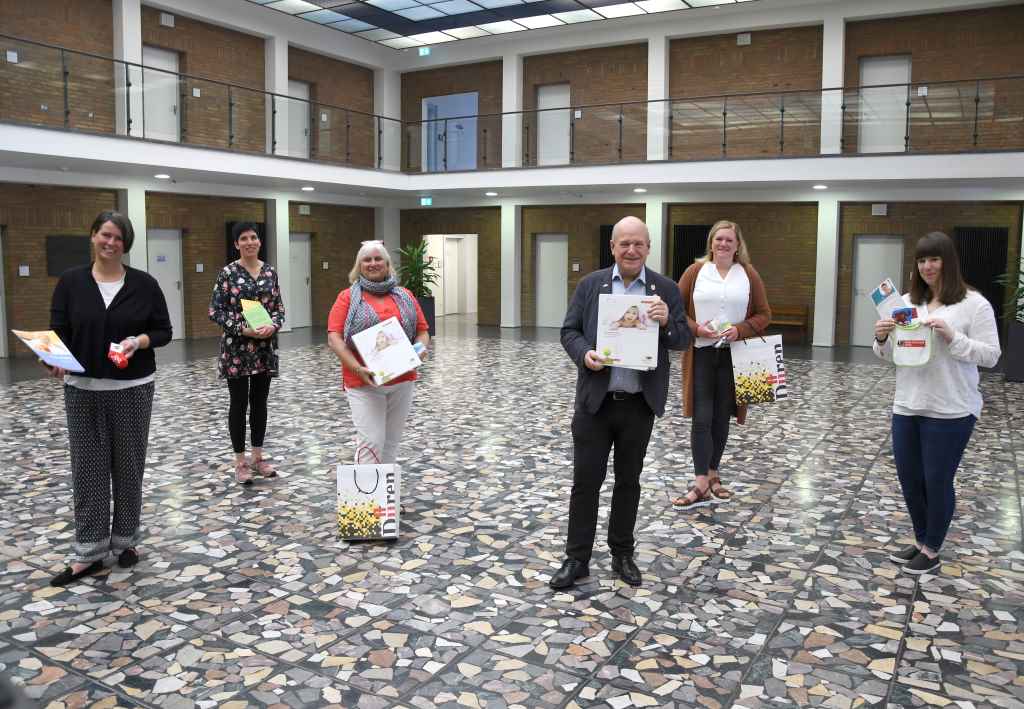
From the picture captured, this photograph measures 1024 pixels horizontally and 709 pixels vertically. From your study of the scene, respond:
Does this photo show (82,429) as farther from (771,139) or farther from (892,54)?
(892,54)

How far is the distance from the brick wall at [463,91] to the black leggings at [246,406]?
1373cm

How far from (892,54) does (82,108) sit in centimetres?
1459

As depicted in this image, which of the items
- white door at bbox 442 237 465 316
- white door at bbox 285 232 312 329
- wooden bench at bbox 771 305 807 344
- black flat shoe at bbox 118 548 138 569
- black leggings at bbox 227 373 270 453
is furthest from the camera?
white door at bbox 442 237 465 316

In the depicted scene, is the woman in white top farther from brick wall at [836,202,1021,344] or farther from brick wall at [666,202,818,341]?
brick wall at [666,202,818,341]

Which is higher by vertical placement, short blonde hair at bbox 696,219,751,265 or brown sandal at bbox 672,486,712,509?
short blonde hair at bbox 696,219,751,265

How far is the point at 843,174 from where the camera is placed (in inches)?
593

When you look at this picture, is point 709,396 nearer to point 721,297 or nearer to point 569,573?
point 721,297

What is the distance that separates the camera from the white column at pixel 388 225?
22.6 meters

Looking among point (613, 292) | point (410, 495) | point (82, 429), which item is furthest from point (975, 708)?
point (82, 429)

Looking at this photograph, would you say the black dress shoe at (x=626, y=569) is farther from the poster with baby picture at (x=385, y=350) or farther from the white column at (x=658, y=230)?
the white column at (x=658, y=230)

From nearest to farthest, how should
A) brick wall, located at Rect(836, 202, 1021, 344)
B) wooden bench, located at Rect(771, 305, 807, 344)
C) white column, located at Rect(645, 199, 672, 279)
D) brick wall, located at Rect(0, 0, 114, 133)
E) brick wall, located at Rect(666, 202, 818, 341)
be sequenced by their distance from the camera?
brick wall, located at Rect(0, 0, 114, 133)
brick wall, located at Rect(836, 202, 1021, 344)
wooden bench, located at Rect(771, 305, 807, 344)
brick wall, located at Rect(666, 202, 818, 341)
white column, located at Rect(645, 199, 672, 279)

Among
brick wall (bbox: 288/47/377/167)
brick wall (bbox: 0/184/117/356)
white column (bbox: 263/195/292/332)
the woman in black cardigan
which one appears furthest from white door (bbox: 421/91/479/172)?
the woman in black cardigan

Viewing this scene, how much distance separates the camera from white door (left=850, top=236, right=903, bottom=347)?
1745 centimetres

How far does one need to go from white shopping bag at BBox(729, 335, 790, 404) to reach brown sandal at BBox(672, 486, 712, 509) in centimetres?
67
